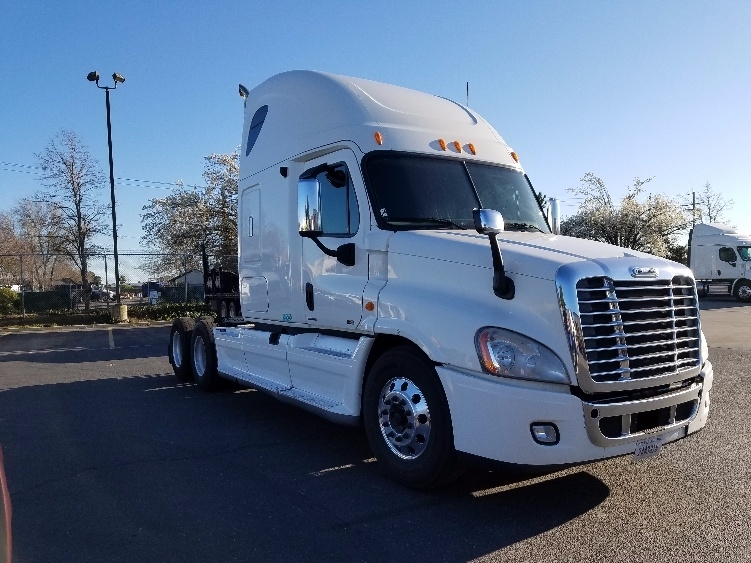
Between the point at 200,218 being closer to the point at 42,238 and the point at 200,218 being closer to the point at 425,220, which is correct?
the point at 42,238

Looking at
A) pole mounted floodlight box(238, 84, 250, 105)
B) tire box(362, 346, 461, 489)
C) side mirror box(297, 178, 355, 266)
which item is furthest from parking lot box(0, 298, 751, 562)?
pole mounted floodlight box(238, 84, 250, 105)

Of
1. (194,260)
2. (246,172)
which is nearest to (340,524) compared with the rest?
(246,172)

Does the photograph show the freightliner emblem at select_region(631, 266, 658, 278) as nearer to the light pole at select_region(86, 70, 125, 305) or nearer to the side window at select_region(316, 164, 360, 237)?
the side window at select_region(316, 164, 360, 237)

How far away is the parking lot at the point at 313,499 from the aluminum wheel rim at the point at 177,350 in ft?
7.99

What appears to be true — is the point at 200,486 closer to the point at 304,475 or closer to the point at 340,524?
the point at 304,475

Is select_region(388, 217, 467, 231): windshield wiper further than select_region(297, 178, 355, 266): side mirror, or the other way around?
select_region(297, 178, 355, 266): side mirror

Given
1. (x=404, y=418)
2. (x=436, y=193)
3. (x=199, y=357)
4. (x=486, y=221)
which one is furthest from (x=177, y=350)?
(x=486, y=221)

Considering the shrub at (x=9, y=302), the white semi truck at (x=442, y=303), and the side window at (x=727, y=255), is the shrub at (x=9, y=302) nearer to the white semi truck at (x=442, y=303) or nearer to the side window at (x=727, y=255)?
the white semi truck at (x=442, y=303)

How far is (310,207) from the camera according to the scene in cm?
555

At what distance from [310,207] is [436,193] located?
1101mm

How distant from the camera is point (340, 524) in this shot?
408cm

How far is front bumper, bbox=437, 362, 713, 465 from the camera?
3.93 m

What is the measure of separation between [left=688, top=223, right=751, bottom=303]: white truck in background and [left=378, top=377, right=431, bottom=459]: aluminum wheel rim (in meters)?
31.5

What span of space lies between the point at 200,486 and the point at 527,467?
2.48 meters
